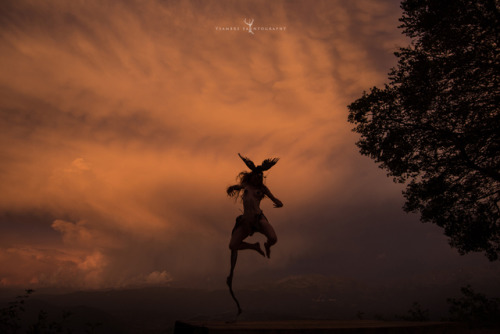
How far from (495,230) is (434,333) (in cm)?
971

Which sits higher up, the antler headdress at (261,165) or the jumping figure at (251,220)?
the antler headdress at (261,165)

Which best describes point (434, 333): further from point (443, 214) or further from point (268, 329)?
point (443, 214)

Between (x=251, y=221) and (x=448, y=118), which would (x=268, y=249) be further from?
(x=448, y=118)

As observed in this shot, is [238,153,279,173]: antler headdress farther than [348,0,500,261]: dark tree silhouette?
No

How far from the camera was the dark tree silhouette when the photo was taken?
11414mm

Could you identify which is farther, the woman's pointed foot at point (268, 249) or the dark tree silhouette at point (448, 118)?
the dark tree silhouette at point (448, 118)

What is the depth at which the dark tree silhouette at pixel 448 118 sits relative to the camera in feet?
37.4

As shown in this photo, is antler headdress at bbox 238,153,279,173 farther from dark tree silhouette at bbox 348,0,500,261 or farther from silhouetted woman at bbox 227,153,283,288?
dark tree silhouette at bbox 348,0,500,261

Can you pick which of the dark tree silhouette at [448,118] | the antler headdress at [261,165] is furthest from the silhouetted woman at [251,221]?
the dark tree silhouette at [448,118]

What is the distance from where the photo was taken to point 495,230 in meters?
12.6

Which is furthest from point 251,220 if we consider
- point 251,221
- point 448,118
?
point 448,118

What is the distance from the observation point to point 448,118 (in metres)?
12.1

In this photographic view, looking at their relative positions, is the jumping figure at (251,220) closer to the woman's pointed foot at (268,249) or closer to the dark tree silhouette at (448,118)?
the woman's pointed foot at (268,249)

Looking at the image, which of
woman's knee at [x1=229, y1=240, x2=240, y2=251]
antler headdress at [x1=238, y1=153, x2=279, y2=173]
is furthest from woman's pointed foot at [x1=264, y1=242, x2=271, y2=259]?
antler headdress at [x1=238, y1=153, x2=279, y2=173]
